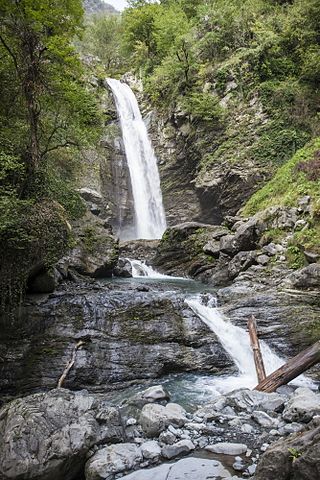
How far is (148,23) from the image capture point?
3130 centimetres

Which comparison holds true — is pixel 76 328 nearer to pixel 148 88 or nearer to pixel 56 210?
pixel 56 210

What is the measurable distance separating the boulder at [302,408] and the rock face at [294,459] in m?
1.88

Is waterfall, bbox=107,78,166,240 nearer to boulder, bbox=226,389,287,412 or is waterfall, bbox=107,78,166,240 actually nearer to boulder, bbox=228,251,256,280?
boulder, bbox=228,251,256,280

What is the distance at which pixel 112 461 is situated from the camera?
4273 millimetres

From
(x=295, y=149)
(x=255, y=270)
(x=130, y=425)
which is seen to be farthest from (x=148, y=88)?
(x=130, y=425)

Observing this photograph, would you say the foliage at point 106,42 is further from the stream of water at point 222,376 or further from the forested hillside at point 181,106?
the stream of water at point 222,376

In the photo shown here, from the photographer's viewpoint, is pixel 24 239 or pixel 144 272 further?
pixel 144 272

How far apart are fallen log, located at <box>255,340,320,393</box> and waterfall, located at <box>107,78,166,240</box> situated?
53.4 feet

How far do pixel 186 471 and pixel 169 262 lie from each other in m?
12.8

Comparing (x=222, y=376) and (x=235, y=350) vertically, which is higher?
(x=235, y=350)

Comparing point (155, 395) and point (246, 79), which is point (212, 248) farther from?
point (246, 79)

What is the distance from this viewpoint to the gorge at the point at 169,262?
4.61 m

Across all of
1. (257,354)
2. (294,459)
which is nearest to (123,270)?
(257,354)

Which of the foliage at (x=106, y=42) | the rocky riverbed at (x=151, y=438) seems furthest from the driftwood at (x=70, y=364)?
the foliage at (x=106, y=42)
